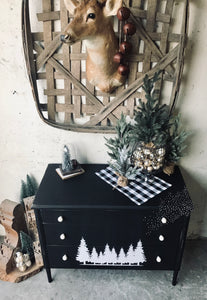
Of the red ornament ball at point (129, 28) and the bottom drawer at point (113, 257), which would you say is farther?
the bottom drawer at point (113, 257)

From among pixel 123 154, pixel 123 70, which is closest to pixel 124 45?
pixel 123 70

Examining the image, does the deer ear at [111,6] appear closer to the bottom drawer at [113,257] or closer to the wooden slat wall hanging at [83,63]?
the wooden slat wall hanging at [83,63]

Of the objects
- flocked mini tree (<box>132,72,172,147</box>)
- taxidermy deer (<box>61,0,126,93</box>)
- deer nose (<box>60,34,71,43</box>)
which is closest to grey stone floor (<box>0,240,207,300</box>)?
flocked mini tree (<box>132,72,172,147</box>)

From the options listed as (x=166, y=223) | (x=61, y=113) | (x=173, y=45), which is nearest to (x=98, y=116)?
(x=61, y=113)

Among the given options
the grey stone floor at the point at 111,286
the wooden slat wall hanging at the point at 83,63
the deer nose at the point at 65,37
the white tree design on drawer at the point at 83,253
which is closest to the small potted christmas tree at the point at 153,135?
the wooden slat wall hanging at the point at 83,63

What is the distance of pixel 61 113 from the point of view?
156cm

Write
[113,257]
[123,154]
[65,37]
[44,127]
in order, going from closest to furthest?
[65,37], [123,154], [113,257], [44,127]

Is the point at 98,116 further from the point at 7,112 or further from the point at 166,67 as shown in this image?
the point at 7,112

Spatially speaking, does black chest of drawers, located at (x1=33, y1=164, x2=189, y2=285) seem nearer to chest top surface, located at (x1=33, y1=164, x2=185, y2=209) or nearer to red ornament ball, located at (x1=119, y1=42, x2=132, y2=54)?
chest top surface, located at (x1=33, y1=164, x2=185, y2=209)

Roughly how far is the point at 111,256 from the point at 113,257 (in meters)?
0.02

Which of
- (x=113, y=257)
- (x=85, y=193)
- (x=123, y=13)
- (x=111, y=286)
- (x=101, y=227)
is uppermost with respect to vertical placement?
(x=123, y=13)

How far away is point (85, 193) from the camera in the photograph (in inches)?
55.2

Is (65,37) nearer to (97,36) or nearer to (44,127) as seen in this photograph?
(97,36)

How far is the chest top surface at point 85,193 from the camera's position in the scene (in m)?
1.31
